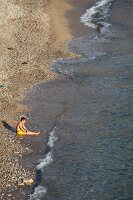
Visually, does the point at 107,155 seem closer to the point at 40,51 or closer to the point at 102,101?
the point at 102,101

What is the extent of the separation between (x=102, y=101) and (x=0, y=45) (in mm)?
14302

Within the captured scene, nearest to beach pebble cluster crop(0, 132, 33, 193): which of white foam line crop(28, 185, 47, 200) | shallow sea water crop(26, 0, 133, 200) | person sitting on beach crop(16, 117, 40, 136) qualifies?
person sitting on beach crop(16, 117, 40, 136)

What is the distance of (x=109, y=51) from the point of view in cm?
4516

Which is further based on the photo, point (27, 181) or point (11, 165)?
point (11, 165)

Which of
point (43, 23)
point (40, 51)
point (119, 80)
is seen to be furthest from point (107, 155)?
point (43, 23)

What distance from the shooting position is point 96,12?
6094 cm

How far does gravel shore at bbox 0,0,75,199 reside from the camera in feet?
85.8

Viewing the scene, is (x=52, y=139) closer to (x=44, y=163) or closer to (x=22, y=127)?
(x=22, y=127)

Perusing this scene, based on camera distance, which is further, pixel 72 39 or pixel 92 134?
pixel 72 39

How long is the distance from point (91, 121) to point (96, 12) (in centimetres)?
3277

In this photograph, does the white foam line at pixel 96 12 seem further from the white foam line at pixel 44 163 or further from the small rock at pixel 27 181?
the small rock at pixel 27 181

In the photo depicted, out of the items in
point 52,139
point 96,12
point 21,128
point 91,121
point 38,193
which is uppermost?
point 21,128

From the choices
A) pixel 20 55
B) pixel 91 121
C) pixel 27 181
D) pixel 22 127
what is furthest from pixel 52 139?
pixel 20 55

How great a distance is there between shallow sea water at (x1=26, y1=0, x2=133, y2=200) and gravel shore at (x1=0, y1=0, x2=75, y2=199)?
1.38 meters
